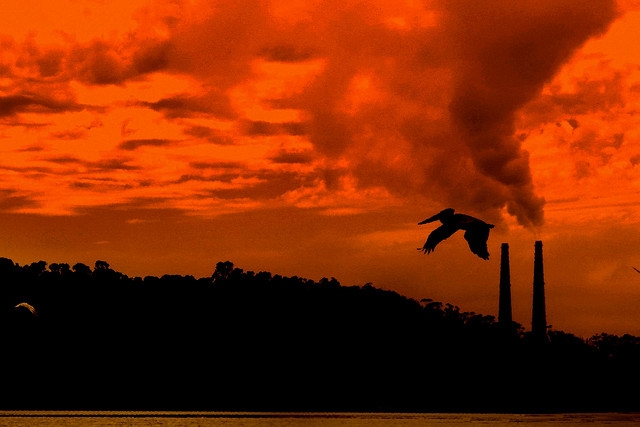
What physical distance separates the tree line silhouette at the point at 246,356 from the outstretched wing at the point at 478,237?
124 metres

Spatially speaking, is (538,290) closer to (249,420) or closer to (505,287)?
(505,287)

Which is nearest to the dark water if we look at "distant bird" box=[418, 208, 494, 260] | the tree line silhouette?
the tree line silhouette

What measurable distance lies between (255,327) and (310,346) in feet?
24.9

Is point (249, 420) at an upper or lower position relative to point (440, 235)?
lower

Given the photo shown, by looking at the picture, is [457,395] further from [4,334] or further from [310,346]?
[4,334]

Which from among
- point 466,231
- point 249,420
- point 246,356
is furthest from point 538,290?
point 466,231

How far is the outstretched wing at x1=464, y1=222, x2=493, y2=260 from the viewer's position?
24625 millimetres

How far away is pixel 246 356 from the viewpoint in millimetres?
156625

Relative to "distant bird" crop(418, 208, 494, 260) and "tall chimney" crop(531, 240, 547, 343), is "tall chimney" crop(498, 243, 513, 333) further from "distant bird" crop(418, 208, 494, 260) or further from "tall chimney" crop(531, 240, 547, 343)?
"distant bird" crop(418, 208, 494, 260)

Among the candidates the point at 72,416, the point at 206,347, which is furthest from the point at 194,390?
the point at 72,416

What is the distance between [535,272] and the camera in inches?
4628

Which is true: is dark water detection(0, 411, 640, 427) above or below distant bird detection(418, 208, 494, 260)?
below

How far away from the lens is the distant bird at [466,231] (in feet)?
80.5

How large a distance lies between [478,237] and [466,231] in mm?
406
